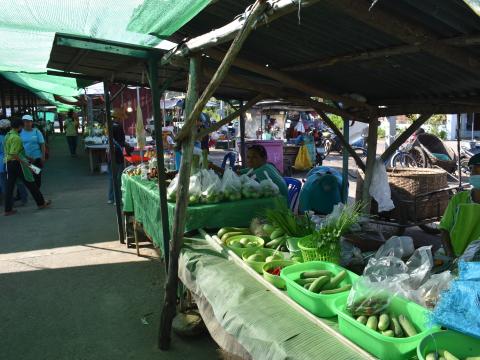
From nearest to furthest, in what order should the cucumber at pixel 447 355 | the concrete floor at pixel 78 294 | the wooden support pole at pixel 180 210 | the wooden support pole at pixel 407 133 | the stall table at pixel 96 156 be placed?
1. the cucumber at pixel 447 355
2. the wooden support pole at pixel 180 210
3. the concrete floor at pixel 78 294
4. the wooden support pole at pixel 407 133
5. the stall table at pixel 96 156

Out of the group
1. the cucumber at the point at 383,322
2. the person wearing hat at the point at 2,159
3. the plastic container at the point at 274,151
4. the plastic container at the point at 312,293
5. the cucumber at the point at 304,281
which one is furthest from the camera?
the plastic container at the point at 274,151

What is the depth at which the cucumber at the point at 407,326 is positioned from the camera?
1795 mm

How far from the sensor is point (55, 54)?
4043mm

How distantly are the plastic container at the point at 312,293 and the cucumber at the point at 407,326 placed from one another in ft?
1.05

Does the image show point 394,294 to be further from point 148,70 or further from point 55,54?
point 55,54

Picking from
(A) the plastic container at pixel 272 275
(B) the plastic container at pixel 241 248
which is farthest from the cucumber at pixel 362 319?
(B) the plastic container at pixel 241 248

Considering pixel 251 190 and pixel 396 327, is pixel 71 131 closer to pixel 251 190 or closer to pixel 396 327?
pixel 251 190

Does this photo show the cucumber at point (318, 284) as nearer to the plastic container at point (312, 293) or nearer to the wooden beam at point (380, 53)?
the plastic container at point (312, 293)

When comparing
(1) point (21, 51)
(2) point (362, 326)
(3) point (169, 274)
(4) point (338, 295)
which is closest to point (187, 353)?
(3) point (169, 274)

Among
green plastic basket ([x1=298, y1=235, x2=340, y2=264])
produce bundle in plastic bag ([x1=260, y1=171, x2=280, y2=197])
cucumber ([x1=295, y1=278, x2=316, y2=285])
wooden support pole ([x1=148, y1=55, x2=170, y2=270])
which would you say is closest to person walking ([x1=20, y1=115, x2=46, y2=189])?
wooden support pole ([x1=148, y1=55, x2=170, y2=270])

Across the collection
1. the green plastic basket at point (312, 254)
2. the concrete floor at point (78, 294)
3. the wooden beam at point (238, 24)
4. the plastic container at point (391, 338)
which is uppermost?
the wooden beam at point (238, 24)

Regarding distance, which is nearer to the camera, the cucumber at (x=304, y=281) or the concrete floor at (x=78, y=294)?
the cucumber at (x=304, y=281)

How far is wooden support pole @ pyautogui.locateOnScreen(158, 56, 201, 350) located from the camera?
3137mm

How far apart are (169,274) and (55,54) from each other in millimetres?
2521
